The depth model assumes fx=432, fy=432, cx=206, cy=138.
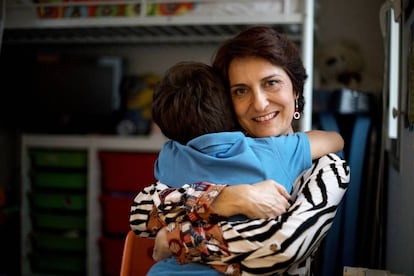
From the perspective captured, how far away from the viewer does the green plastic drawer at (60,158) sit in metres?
2.27

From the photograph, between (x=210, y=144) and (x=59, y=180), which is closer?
(x=210, y=144)

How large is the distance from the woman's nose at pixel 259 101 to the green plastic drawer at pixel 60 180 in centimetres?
161

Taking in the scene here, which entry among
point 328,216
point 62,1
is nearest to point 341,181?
point 328,216

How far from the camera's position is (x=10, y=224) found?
103 inches

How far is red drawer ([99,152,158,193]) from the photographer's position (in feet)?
7.09

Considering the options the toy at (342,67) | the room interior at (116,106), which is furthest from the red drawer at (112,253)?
the toy at (342,67)

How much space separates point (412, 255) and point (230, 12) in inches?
49.7

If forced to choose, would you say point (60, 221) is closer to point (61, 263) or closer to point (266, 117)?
point (61, 263)

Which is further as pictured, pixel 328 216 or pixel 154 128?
pixel 154 128

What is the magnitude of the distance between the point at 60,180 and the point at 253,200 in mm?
1803

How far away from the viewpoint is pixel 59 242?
235cm

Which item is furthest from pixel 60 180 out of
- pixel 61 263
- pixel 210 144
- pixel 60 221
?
pixel 210 144

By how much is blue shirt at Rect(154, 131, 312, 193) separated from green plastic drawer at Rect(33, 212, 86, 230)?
5.37 ft

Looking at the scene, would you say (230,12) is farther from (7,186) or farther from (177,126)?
(7,186)
